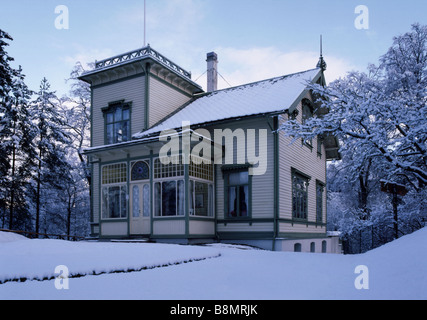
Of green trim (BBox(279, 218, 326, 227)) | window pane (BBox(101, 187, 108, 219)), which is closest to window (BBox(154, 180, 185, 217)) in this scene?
window pane (BBox(101, 187, 108, 219))

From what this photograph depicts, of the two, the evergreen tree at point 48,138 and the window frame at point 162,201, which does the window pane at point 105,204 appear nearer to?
the window frame at point 162,201

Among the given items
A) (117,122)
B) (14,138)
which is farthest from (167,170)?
(14,138)

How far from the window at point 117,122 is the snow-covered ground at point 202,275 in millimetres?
10166

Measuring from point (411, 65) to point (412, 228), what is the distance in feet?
42.9

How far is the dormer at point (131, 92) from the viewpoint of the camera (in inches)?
730

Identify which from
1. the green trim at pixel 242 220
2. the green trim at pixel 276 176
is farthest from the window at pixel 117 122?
the green trim at pixel 276 176

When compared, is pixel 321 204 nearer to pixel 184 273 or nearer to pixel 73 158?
pixel 184 273

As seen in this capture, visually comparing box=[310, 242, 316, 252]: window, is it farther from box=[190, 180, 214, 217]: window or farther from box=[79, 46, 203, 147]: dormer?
box=[79, 46, 203, 147]: dormer

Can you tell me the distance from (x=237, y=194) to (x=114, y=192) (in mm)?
5647

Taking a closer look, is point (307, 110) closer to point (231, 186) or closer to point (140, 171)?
point (231, 186)

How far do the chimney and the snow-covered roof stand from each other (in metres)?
2.24
